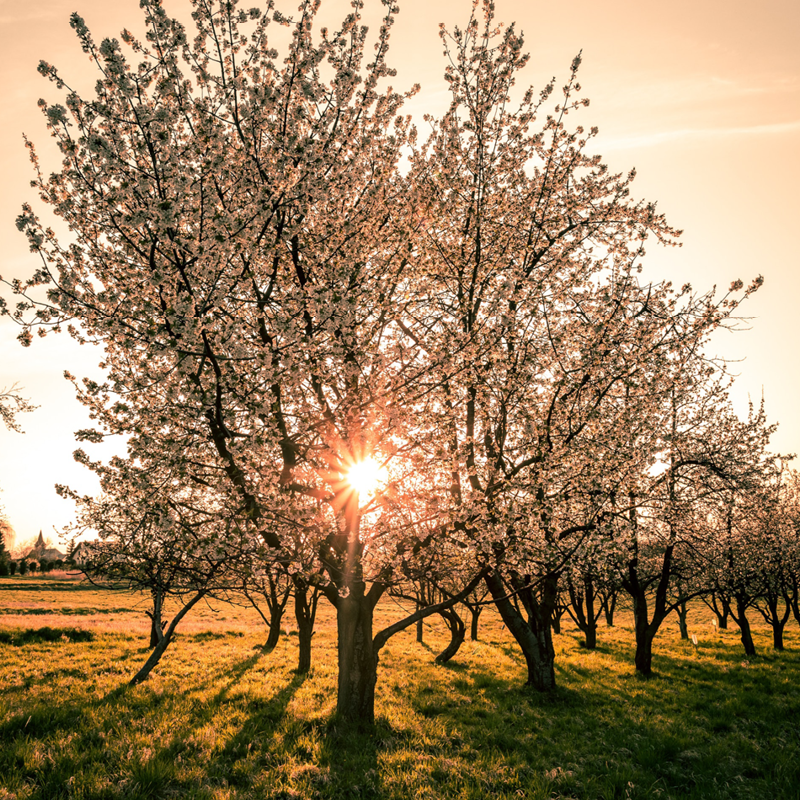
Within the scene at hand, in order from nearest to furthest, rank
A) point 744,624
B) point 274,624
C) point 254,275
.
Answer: point 254,275 < point 274,624 < point 744,624

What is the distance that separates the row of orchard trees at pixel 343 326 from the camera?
7086 mm

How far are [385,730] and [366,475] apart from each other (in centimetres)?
564

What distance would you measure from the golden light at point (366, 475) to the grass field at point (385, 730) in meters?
4.80

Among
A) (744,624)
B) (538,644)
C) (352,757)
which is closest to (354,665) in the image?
(352,757)

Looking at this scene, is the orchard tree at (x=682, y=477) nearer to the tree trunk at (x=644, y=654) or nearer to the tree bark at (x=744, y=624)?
the tree trunk at (x=644, y=654)

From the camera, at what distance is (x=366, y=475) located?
376 inches

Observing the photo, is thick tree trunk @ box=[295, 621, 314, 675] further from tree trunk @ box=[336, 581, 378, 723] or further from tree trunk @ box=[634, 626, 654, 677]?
tree trunk @ box=[634, 626, 654, 677]

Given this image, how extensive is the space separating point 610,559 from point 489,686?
265 inches

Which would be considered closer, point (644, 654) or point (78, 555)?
point (78, 555)

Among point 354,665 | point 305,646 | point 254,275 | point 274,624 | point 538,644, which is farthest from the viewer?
point 274,624

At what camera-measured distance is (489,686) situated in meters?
15.9

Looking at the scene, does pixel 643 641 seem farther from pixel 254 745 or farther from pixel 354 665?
pixel 254 745

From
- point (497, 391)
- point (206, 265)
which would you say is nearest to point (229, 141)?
point (206, 265)

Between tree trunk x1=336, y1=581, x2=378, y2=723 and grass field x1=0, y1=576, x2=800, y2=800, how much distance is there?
0.48 m
